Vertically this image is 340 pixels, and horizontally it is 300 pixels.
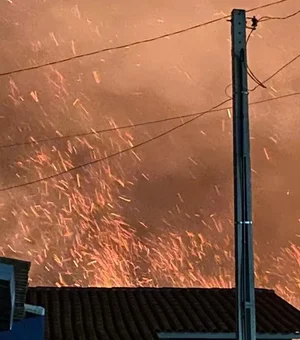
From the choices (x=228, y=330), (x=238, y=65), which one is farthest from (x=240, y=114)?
(x=228, y=330)

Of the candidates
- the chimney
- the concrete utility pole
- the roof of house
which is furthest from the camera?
the roof of house

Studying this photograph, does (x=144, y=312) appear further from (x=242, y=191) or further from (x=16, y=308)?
(x=242, y=191)

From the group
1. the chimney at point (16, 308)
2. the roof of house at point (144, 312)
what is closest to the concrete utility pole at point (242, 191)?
the chimney at point (16, 308)

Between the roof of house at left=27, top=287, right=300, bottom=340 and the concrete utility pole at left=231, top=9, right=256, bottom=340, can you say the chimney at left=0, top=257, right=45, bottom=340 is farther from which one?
the roof of house at left=27, top=287, right=300, bottom=340

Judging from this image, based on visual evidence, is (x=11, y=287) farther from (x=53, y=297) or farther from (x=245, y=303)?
(x=53, y=297)

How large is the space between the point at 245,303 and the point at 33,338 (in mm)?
2679

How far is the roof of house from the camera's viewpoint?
1540cm

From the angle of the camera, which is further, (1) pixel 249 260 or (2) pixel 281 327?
(2) pixel 281 327

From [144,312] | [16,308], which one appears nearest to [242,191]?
[16,308]

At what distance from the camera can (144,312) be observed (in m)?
17.0

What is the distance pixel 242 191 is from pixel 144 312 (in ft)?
27.7

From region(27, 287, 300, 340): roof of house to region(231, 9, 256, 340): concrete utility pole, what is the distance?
6.29 m

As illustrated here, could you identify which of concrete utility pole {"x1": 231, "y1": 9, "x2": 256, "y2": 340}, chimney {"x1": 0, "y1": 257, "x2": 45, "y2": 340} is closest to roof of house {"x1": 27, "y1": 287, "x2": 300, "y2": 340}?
chimney {"x1": 0, "y1": 257, "x2": 45, "y2": 340}

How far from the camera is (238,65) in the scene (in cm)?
944
